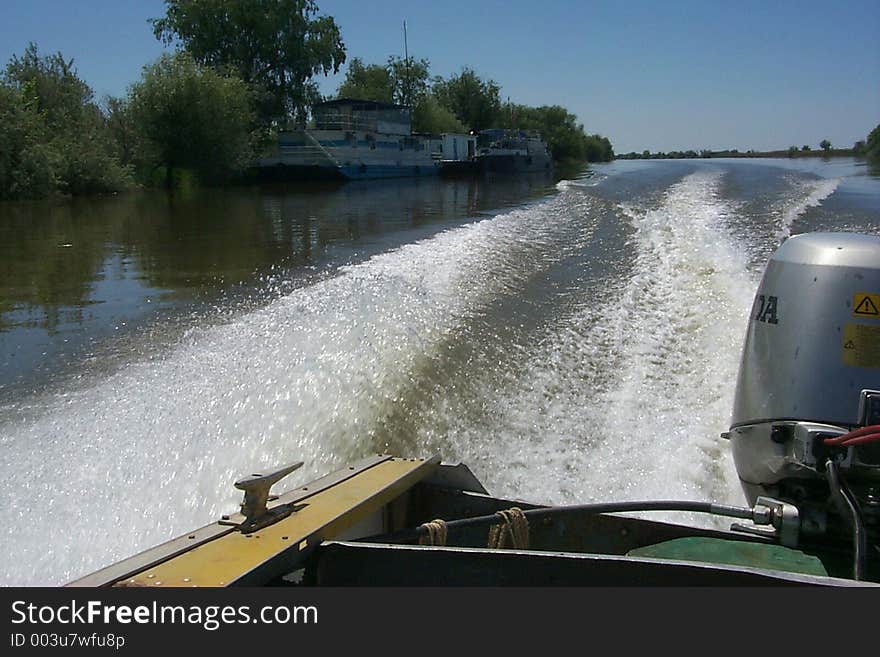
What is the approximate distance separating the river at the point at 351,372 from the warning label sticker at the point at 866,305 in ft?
4.28

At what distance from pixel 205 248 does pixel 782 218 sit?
8615 mm

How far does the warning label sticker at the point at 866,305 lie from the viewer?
2.53 m

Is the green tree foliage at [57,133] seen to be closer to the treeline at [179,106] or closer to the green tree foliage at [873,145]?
the treeline at [179,106]

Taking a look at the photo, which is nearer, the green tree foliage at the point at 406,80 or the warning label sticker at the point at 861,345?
the warning label sticker at the point at 861,345

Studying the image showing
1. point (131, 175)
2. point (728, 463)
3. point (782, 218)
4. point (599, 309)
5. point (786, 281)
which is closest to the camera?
point (786, 281)


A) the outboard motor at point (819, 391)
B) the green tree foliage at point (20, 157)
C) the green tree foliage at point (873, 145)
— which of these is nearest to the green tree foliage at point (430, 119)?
the green tree foliage at point (873, 145)

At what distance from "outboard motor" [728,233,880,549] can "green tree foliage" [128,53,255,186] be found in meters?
27.7

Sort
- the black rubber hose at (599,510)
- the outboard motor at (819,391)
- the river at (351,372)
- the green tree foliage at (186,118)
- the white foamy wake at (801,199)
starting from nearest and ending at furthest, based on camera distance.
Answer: the black rubber hose at (599,510)
the outboard motor at (819,391)
the river at (351,372)
the white foamy wake at (801,199)
the green tree foliage at (186,118)

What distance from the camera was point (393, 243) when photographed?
10.4m

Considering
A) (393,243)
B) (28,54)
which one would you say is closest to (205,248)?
(393,243)

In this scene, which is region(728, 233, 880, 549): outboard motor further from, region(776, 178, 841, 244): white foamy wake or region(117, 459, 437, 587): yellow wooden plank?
region(776, 178, 841, 244): white foamy wake

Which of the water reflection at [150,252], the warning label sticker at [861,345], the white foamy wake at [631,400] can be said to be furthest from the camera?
the water reflection at [150,252]

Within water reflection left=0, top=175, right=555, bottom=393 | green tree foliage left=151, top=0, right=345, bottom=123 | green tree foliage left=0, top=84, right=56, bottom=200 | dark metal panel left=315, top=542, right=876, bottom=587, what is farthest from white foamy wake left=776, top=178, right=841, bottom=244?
green tree foliage left=151, top=0, right=345, bottom=123

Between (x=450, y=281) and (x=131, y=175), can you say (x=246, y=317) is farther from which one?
(x=131, y=175)
